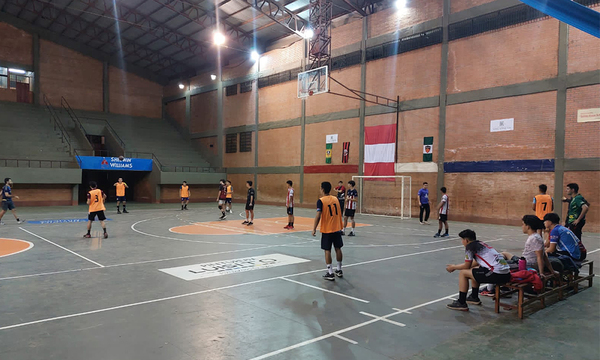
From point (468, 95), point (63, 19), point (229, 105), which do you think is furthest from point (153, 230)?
point (63, 19)

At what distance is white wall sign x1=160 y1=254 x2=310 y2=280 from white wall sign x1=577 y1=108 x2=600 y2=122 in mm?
14778

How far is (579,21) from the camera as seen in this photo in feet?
11.2

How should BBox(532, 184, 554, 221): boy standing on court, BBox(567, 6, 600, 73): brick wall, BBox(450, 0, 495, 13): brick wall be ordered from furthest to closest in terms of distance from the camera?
BBox(450, 0, 495, 13): brick wall
BBox(567, 6, 600, 73): brick wall
BBox(532, 184, 554, 221): boy standing on court

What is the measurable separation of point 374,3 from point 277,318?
79.5ft

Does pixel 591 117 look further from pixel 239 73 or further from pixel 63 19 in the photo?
pixel 63 19

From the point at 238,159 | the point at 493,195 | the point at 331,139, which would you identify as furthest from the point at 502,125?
the point at 238,159

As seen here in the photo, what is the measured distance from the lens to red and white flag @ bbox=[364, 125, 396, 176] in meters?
24.6

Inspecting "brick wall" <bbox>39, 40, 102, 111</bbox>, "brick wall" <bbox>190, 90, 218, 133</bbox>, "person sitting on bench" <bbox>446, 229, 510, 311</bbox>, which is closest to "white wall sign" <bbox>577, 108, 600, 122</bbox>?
"person sitting on bench" <bbox>446, 229, 510, 311</bbox>

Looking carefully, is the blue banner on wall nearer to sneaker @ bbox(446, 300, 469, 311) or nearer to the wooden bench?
sneaker @ bbox(446, 300, 469, 311)

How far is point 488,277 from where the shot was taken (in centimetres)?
619

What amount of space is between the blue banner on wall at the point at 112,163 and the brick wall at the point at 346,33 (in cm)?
1761

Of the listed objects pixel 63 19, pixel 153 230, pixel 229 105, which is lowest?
pixel 153 230

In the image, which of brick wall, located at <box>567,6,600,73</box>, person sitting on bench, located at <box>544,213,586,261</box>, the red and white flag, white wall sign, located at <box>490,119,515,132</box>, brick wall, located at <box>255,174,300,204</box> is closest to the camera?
person sitting on bench, located at <box>544,213,586,261</box>

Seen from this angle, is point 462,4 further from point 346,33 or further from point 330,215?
point 330,215
